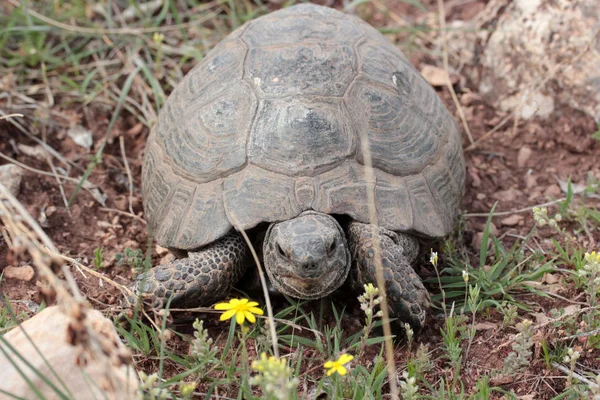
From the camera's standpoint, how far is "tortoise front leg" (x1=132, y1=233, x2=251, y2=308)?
3.33m

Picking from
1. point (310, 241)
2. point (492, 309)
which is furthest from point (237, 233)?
point (492, 309)

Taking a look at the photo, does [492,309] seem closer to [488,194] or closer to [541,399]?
[541,399]

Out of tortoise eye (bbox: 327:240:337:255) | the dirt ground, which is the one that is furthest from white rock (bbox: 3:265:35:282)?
tortoise eye (bbox: 327:240:337:255)

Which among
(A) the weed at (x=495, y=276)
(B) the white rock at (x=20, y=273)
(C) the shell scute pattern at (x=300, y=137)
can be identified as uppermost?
(C) the shell scute pattern at (x=300, y=137)

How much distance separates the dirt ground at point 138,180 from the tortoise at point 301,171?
0.37 m

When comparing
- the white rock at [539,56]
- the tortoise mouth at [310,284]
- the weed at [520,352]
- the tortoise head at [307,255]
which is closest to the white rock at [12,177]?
the tortoise head at [307,255]

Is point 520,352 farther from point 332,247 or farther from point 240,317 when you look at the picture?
point 240,317

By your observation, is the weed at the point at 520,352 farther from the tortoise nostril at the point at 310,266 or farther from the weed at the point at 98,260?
the weed at the point at 98,260

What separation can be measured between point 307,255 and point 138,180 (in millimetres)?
2042

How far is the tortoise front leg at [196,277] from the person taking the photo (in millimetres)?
3334

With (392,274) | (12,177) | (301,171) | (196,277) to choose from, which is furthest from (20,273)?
(392,274)

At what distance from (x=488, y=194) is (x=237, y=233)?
6.17 ft

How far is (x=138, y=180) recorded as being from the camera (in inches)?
187

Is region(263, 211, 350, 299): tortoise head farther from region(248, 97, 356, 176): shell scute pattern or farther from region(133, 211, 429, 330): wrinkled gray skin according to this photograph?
region(248, 97, 356, 176): shell scute pattern
